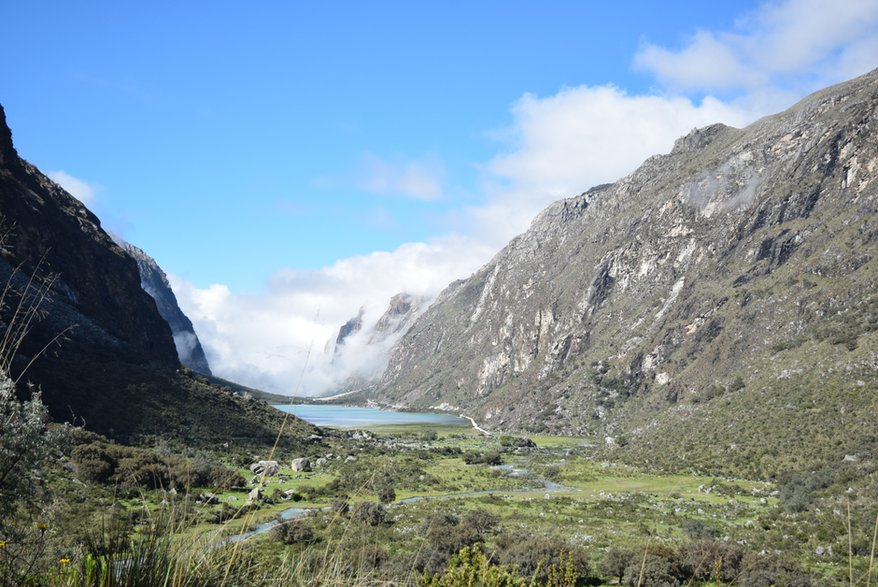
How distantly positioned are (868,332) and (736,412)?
573 inches

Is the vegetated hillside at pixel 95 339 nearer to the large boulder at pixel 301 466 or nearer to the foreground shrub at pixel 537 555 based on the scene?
the large boulder at pixel 301 466

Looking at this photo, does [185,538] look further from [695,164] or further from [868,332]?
[695,164]

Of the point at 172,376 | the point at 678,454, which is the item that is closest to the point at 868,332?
the point at 678,454

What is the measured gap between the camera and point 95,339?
211 feet

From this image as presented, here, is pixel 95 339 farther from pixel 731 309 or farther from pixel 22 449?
pixel 731 309

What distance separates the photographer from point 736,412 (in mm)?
62406

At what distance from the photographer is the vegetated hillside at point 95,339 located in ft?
169

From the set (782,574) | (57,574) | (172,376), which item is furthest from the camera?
(172,376)

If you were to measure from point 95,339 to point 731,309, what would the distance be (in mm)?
87043

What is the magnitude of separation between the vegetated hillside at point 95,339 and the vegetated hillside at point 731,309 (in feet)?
166

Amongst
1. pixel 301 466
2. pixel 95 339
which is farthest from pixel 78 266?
pixel 301 466

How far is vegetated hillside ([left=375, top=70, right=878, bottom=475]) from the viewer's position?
5625cm

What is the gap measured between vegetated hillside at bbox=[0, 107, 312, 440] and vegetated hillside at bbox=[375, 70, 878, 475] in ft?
166

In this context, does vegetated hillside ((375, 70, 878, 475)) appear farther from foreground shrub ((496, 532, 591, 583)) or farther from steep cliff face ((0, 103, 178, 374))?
steep cliff face ((0, 103, 178, 374))
